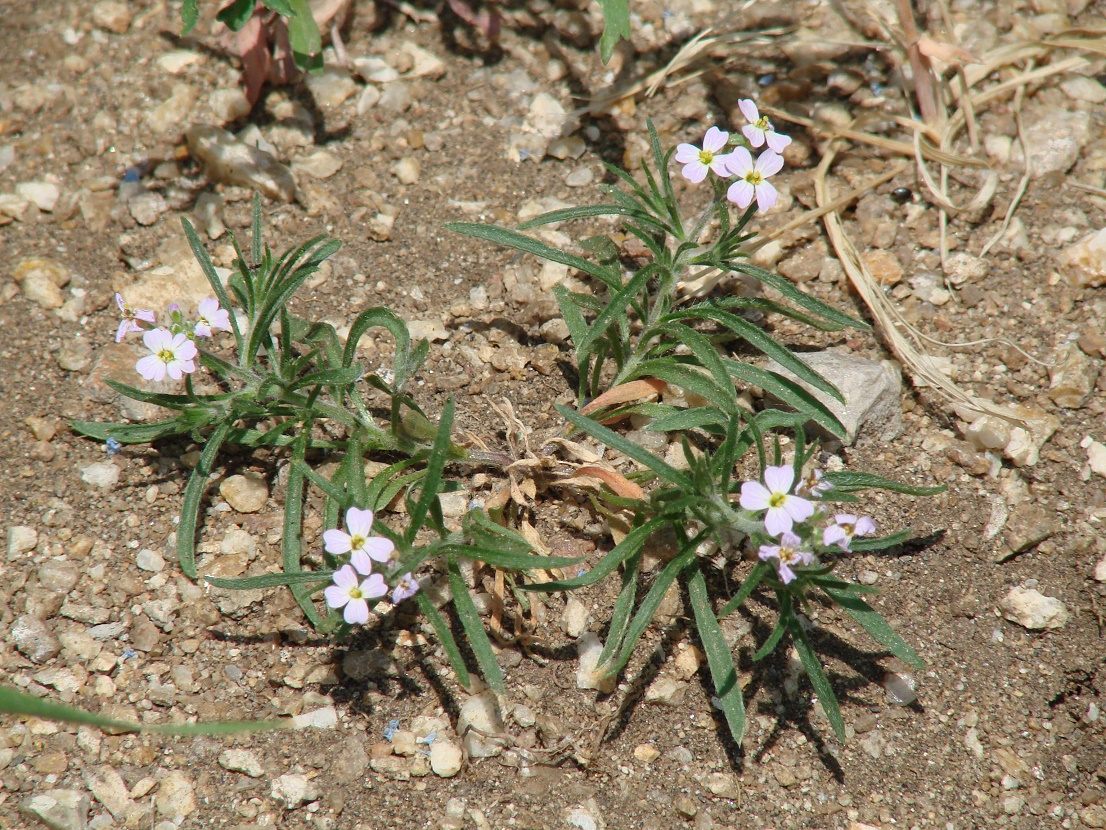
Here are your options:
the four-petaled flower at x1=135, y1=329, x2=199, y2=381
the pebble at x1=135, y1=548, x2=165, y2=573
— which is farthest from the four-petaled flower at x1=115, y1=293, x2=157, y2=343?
the pebble at x1=135, y1=548, x2=165, y2=573

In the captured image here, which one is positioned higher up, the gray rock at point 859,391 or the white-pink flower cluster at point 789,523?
the white-pink flower cluster at point 789,523

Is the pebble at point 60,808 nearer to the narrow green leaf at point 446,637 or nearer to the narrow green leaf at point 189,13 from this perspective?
the narrow green leaf at point 446,637

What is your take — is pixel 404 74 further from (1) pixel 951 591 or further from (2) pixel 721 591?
(1) pixel 951 591

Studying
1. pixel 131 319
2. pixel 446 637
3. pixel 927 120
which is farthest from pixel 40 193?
pixel 927 120

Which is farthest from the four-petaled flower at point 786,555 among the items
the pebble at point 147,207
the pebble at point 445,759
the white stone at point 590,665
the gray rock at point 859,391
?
the pebble at point 147,207

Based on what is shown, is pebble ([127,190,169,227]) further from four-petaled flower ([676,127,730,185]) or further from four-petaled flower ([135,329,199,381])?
four-petaled flower ([676,127,730,185])

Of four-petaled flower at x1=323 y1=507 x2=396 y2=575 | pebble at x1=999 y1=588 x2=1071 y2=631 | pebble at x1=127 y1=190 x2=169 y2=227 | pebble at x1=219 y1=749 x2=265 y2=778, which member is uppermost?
pebble at x1=127 y1=190 x2=169 y2=227
